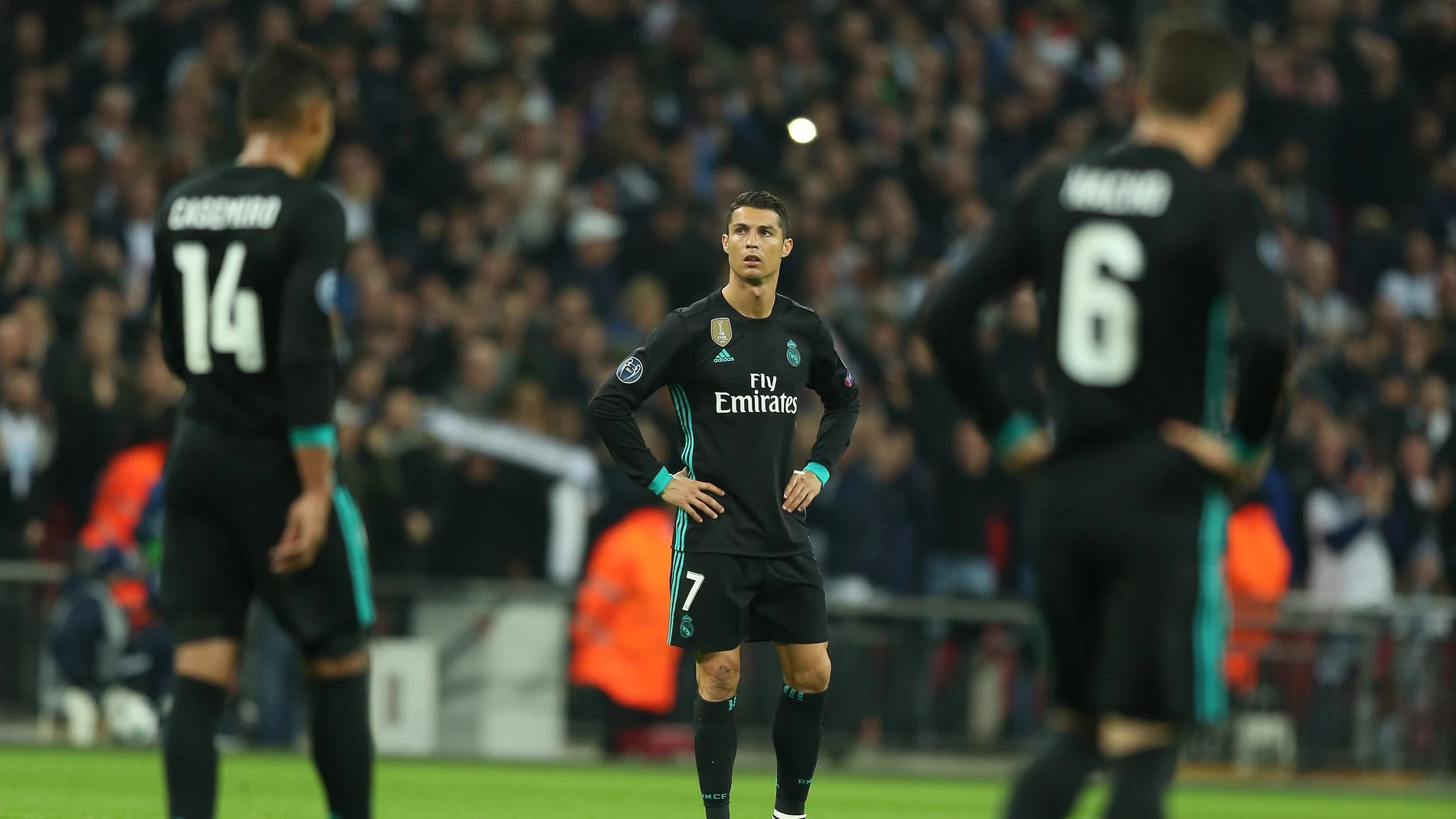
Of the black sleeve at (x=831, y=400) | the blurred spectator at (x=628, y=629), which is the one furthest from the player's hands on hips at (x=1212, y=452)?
the blurred spectator at (x=628, y=629)

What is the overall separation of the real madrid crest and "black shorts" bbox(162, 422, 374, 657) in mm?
2949

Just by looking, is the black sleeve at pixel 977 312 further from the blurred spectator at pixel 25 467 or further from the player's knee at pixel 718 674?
the blurred spectator at pixel 25 467

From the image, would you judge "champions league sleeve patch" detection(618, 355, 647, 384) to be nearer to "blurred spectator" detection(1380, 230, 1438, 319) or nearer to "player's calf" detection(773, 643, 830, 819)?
"player's calf" detection(773, 643, 830, 819)

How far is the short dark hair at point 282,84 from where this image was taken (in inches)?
232

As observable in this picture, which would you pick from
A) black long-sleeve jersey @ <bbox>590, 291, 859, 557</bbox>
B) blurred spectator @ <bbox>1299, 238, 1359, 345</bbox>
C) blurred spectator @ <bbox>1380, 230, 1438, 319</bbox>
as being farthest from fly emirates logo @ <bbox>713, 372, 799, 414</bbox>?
blurred spectator @ <bbox>1380, 230, 1438, 319</bbox>

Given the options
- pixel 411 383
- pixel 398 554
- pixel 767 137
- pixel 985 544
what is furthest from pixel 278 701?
pixel 767 137

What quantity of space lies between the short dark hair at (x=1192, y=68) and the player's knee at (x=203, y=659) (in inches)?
113

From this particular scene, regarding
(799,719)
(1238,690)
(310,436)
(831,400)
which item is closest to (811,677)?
(799,719)

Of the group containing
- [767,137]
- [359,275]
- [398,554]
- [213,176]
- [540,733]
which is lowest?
[540,733]

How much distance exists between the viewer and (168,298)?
5.98 metres

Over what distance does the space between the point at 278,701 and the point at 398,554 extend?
133 centimetres

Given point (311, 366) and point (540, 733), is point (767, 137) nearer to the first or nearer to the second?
point (540, 733)

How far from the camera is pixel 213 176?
19.6 feet

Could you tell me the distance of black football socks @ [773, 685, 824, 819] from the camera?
856 centimetres
